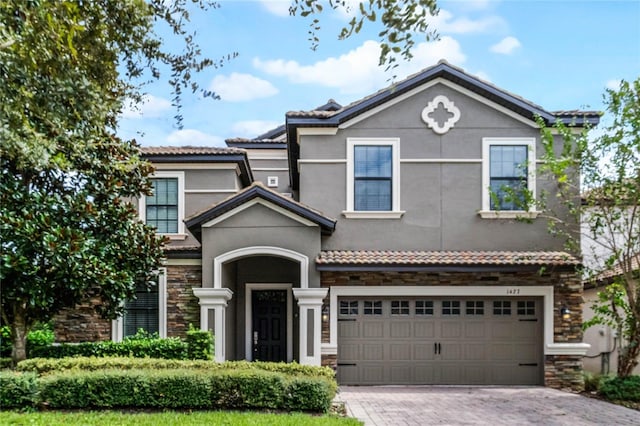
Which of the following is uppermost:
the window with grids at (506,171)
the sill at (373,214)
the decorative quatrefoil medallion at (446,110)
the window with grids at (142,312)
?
the decorative quatrefoil medallion at (446,110)

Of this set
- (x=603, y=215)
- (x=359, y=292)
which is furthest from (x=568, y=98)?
(x=359, y=292)

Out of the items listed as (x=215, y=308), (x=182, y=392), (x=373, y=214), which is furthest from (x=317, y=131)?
(x=182, y=392)

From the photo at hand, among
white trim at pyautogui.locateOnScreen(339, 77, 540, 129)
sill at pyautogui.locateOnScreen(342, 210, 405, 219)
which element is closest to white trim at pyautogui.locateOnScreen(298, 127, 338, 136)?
white trim at pyautogui.locateOnScreen(339, 77, 540, 129)

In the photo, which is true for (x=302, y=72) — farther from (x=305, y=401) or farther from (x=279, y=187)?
(x=279, y=187)

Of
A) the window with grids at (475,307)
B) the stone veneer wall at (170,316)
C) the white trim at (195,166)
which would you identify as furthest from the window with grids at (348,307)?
the white trim at (195,166)

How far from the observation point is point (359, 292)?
1478cm

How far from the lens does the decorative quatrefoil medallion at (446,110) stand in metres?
15.3

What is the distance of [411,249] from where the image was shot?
15.1 m

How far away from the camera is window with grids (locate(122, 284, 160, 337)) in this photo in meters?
15.7

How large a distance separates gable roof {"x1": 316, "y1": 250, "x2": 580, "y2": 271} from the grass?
4.86 metres

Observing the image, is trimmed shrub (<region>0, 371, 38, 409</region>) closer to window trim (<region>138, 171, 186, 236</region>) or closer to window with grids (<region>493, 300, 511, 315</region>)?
window trim (<region>138, 171, 186, 236</region>)

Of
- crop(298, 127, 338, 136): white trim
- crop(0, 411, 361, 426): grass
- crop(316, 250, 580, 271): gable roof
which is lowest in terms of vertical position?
crop(0, 411, 361, 426): grass

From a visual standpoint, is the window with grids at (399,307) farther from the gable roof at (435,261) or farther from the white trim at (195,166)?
the white trim at (195,166)

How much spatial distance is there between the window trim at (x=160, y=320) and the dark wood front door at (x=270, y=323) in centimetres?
237
